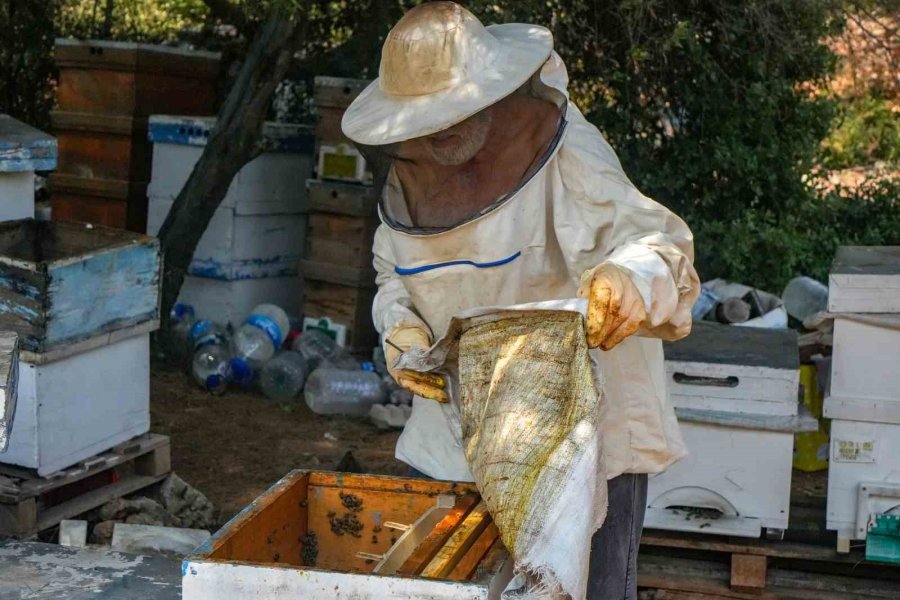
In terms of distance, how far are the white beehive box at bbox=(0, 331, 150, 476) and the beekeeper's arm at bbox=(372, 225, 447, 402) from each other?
1.23 meters

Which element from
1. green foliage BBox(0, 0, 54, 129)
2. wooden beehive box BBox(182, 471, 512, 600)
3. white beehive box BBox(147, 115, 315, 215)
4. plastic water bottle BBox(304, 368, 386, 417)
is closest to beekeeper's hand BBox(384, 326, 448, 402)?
wooden beehive box BBox(182, 471, 512, 600)

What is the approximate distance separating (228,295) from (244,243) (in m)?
0.24

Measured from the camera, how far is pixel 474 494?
1.75 metres

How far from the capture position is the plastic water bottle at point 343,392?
471 centimetres

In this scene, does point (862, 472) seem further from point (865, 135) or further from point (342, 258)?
point (865, 135)

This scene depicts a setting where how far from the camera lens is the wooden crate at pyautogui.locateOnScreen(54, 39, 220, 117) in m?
5.20

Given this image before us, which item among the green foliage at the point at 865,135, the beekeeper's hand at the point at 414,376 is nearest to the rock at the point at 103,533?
the beekeeper's hand at the point at 414,376

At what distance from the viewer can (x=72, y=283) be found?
3.07 meters

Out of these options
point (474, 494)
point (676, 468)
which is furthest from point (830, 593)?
point (474, 494)

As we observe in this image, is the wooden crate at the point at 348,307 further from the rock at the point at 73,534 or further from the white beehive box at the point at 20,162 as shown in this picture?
the rock at the point at 73,534

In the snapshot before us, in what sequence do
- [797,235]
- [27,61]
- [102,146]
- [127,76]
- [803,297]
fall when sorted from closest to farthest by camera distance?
[803,297], [797,235], [127,76], [102,146], [27,61]

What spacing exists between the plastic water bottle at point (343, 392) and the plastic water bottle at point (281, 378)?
0.10m

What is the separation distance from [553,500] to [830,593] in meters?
1.82

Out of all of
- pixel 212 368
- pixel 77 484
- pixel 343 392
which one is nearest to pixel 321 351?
pixel 343 392
